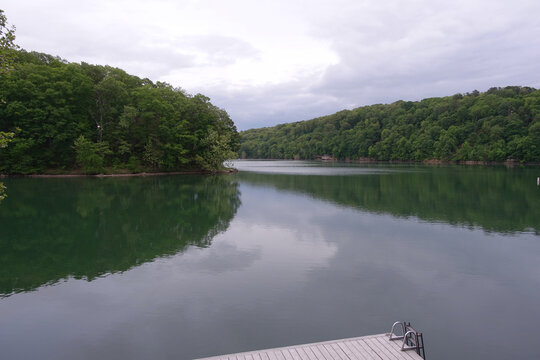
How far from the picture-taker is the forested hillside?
44281 mm

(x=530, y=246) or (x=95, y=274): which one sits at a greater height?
(x=95, y=274)

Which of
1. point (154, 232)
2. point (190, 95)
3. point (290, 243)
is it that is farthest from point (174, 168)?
point (290, 243)

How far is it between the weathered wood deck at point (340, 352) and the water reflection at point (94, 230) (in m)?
7.34

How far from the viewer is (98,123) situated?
49969 millimetres

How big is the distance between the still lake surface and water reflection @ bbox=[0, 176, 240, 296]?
4.2 inches

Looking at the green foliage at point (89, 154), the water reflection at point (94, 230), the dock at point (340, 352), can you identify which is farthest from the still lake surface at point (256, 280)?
the green foliage at point (89, 154)

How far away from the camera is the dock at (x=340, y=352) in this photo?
5.73m

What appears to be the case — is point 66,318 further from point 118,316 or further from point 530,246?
point 530,246

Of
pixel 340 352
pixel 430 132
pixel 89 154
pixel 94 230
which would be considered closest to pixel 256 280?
pixel 340 352

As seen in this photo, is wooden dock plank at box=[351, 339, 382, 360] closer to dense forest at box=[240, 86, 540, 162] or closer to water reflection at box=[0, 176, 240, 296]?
water reflection at box=[0, 176, 240, 296]

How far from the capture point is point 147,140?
51438 mm

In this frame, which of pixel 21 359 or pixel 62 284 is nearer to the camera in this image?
pixel 21 359

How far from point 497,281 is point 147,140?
49.0 m

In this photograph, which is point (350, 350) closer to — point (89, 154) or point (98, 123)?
point (89, 154)
